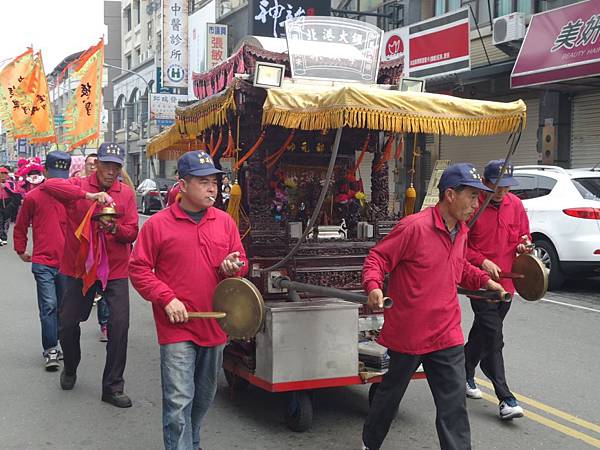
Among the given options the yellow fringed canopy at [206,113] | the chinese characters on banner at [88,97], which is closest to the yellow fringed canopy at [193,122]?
the yellow fringed canopy at [206,113]

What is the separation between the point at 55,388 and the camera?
19.0ft

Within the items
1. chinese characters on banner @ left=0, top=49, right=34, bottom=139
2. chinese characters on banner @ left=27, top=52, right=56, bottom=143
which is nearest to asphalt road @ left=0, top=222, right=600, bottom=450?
chinese characters on banner @ left=27, top=52, right=56, bottom=143

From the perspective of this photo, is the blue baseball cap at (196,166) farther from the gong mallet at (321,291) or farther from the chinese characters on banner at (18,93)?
the chinese characters on banner at (18,93)

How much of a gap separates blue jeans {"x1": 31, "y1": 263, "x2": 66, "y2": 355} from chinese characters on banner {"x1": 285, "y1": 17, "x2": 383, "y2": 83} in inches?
116

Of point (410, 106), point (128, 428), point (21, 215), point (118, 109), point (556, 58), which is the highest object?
point (118, 109)

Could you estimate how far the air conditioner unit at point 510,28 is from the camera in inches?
627

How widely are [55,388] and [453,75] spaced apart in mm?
14440

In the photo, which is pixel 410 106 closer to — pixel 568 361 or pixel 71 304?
pixel 71 304

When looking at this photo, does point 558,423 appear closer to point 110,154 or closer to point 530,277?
point 530,277

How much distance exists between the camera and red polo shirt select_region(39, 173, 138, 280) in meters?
5.29

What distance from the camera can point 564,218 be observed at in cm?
1030

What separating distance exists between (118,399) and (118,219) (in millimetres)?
1389

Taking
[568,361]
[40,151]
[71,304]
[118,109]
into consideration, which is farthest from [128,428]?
[40,151]

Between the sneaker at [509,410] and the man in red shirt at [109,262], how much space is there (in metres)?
2.81
